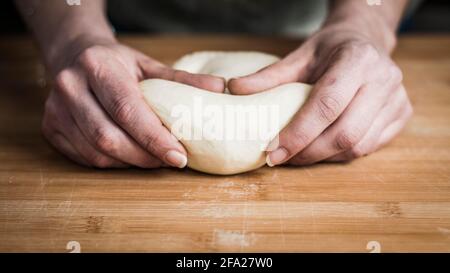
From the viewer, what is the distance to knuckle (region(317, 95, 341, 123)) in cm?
116

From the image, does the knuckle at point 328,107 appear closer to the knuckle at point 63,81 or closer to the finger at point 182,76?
the finger at point 182,76

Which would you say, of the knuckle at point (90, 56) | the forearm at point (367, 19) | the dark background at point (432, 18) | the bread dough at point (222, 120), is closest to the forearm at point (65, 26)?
the knuckle at point (90, 56)

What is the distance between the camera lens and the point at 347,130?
47.4 inches

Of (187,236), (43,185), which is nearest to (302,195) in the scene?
(187,236)

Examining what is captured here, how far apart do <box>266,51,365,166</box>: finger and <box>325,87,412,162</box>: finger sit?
149mm

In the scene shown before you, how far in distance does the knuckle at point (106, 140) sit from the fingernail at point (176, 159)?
5.7 inches

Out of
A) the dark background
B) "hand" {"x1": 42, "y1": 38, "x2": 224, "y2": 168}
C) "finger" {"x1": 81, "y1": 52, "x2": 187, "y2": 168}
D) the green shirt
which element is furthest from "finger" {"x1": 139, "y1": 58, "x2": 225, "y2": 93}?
the dark background

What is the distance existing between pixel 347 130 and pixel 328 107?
91 mm

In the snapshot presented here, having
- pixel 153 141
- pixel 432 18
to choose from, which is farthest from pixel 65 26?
pixel 432 18

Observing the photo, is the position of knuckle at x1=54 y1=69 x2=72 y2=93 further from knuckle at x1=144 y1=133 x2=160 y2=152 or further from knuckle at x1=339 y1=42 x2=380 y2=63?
knuckle at x1=339 y1=42 x2=380 y2=63

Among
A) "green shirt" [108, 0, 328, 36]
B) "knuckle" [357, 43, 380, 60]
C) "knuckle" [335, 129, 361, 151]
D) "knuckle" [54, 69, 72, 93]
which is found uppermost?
"knuckle" [357, 43, 380, 60]
